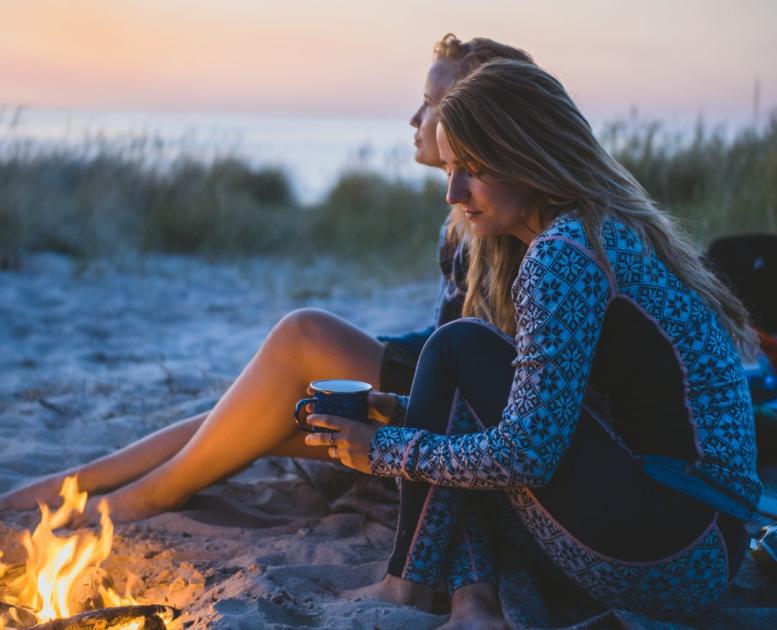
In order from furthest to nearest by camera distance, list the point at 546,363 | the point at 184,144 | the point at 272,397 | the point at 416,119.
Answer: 1. the point at 184,144
2. the point at 416,119
3. the point at 272,397
4. the point at 546,363

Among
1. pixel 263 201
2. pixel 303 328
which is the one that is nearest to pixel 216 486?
pixel 303 328

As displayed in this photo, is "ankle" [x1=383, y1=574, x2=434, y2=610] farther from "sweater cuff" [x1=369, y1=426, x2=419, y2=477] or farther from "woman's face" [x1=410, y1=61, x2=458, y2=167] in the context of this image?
"woman's face" [x1=410, y1=61, x2=458, y2=167]

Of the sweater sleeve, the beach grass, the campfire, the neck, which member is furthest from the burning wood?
the beach grass

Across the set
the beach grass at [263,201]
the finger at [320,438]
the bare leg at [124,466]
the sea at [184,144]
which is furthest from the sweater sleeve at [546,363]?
the sea at [184,144]

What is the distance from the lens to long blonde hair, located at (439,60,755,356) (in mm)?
1823

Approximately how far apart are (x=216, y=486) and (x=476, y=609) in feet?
4.09

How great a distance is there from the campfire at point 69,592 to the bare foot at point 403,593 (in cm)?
47

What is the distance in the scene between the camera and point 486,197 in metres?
1.91

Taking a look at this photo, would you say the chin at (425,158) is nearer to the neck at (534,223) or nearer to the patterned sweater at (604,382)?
the neck at (534,223)

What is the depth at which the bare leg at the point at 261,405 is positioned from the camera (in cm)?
253

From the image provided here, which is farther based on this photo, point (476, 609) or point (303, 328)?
point (303, 328)

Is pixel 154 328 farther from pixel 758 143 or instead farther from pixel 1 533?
pixel 758 143

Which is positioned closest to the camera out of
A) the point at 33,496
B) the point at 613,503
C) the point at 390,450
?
the point at 613,503

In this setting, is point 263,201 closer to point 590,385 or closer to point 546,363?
point 590,385
